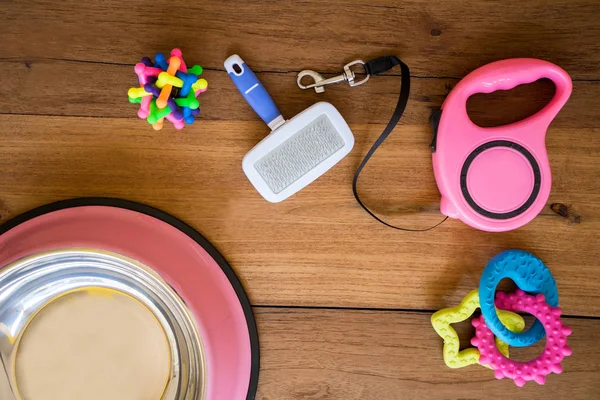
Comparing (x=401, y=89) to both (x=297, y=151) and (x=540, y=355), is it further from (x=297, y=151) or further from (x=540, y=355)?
(x=540, y=355)

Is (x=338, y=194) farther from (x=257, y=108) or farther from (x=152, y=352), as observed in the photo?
(x=152, y=352)

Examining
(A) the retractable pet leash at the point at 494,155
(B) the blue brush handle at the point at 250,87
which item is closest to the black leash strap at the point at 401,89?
(A) the retractable pet leash at the point at 494,155

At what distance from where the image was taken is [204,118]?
63 centimetres

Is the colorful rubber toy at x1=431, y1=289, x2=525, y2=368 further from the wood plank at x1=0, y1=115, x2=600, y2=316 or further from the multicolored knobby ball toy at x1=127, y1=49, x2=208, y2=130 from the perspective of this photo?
the multicolored knobby ball toy at x1=127, y1=49, x2=208, y2=130

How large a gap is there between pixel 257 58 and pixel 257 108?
2.6 inches

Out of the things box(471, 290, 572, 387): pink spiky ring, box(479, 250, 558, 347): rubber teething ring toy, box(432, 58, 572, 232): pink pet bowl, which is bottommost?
box(471, 290, 572, 387): pink spiky ring

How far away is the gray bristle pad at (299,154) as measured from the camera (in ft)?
1.97

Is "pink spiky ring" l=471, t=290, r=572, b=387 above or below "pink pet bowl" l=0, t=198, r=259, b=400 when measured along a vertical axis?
below

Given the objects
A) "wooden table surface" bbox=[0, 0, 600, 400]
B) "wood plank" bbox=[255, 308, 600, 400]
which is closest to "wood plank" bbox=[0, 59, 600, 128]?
"wooden table surface" bbox=[0, 0, 600, 400]

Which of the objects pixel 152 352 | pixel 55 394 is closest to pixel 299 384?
pixel 152 352

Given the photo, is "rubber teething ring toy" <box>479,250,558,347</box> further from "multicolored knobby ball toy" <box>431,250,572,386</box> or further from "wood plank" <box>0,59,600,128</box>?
"wood plank" <box>0,59,600,128</box>

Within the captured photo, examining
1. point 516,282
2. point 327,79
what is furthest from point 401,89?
point 516,282

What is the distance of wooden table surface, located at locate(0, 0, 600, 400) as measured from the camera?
24.6 inches

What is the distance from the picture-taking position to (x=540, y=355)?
2.06ft
